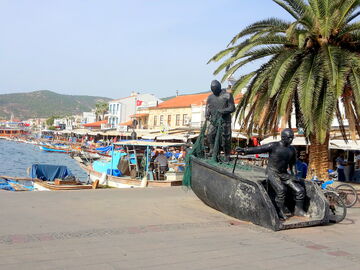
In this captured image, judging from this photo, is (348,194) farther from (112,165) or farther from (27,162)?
(27,162)

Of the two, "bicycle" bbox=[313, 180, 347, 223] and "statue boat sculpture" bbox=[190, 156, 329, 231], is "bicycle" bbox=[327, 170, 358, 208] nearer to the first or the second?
"bicycle" bbox=[313, 180, 347, 223]

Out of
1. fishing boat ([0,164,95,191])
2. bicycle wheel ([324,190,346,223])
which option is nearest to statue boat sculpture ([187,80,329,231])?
bicycle wheel ([324,190,346,223])

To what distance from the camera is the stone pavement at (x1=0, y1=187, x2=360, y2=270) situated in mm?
4727

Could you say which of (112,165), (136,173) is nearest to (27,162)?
(112,165)

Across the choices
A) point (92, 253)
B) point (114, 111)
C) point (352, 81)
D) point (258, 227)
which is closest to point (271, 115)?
point (352, 81)

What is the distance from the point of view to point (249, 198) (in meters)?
7.04

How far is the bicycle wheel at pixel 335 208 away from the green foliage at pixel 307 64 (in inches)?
82.6

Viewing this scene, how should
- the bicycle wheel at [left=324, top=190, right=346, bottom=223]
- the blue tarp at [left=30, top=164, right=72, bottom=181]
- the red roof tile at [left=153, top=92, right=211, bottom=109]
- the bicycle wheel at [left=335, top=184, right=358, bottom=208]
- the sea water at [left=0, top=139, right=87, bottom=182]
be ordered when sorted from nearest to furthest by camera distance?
the bicycle wheel at [left=324, top=190, right=346, bottom=223], the bicycle wheel at [left=335, top=184, right=358, bottom=208], the blue tarp at [left=30, top=164, right=72, bottom=181], the sea water at [left=0, top=139, right=87, bottom=182], the red roof tile at [left=153, top=92, right=211, bottom=109]

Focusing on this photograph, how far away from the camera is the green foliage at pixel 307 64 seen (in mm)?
10445

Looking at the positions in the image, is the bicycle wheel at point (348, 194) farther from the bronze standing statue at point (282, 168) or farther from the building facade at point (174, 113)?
the building facade at point (174, 113)

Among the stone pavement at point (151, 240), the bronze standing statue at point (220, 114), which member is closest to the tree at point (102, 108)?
the stone pavement at point (151, 240)

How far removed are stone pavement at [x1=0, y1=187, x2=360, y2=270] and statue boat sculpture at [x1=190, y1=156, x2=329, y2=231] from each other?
0.54ft

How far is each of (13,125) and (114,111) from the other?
9202cm

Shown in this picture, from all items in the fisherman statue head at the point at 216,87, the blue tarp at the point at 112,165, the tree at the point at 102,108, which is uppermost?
the tree at the point at 102,108
